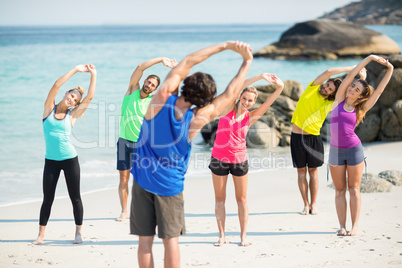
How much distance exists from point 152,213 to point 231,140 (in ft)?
6.23

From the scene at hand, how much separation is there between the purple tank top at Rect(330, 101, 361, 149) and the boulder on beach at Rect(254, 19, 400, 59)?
38.0 m

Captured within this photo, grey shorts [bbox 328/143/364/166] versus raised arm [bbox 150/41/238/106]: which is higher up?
raised arm [bbox 150/41/238/106]

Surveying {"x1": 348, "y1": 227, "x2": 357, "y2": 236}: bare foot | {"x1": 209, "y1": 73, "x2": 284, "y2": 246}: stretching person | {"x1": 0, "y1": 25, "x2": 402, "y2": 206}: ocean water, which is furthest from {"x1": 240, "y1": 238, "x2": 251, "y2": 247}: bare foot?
{"x1": 0, "y1": 25, "x2": 402, "y2": 206}: ocean water

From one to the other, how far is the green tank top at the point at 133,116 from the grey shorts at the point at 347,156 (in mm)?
2558

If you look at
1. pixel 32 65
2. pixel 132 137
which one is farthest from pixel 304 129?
pixel 32 65

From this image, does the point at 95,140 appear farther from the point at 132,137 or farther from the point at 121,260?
the point at 121,260

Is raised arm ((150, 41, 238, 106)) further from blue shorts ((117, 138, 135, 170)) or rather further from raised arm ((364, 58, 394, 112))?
blue shorts ((117, 138, 135, 170))

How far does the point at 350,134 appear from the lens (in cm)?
590

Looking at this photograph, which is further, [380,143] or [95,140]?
[95,140]

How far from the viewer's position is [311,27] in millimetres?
46375

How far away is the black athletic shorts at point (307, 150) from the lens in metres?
6.96

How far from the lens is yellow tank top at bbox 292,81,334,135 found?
700 cm


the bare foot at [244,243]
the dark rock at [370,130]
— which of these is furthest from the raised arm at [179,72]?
the dark rock at [370,130]

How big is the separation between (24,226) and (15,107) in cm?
1482
